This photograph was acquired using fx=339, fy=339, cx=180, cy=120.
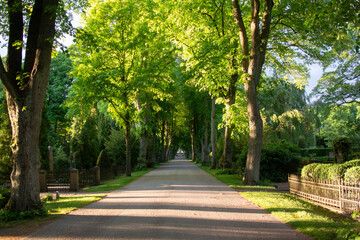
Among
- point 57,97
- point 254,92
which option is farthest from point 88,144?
point 254,92

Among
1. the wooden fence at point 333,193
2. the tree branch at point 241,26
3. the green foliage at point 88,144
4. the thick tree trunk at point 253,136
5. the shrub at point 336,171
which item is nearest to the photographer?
the wooden fence at point 333,193

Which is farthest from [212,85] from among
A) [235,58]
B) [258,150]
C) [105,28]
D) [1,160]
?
[1,160]

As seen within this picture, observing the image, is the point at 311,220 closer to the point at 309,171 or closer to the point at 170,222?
the point at 170,222

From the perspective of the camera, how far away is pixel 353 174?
10.5 metres

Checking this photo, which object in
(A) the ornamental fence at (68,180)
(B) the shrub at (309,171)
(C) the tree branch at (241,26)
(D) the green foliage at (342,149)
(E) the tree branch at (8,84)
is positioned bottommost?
(A) the ornamental fence at (68,180)

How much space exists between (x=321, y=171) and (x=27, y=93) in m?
10.6

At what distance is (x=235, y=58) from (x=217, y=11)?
3.37 meters

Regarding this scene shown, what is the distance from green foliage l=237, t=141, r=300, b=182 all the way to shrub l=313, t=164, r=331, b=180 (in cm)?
832

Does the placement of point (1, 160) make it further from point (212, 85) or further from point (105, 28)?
point (212, 85)

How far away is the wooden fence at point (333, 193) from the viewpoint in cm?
969

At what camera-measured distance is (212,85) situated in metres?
20.3

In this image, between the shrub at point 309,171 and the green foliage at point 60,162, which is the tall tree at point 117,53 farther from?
the shrub at point 309,171

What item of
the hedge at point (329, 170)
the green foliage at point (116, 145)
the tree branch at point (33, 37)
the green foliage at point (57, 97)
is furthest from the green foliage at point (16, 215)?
the green foliage at point (57, 97)

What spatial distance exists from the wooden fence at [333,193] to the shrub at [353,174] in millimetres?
229
